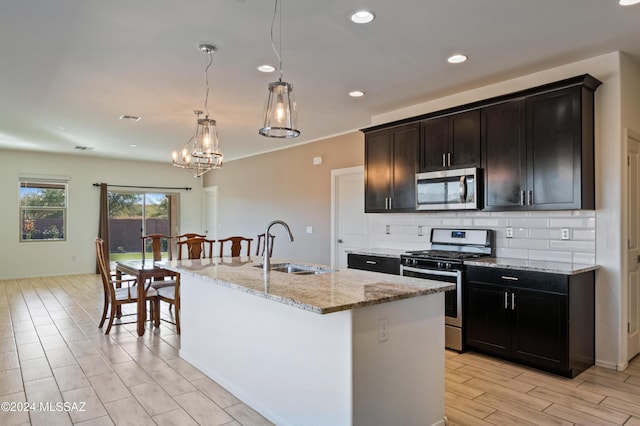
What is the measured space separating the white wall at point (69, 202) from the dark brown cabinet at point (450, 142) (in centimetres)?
767

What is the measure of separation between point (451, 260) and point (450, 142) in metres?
1.28

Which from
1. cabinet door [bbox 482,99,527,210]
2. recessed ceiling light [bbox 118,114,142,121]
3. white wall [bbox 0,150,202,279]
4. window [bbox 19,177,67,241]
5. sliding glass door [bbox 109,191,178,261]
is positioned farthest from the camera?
sliding glass door [bbox 109,191,178,261]

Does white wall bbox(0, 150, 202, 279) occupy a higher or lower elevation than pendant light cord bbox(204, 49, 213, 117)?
lower

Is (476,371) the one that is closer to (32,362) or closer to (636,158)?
(636,158)

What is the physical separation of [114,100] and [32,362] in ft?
9.47

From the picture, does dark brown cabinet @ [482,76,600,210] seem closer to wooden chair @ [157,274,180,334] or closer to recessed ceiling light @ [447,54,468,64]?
recessed ceiling light @ [447,54,468,64]

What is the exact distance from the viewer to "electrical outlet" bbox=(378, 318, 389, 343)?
6.95 feet

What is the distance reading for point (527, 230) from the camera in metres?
3.92

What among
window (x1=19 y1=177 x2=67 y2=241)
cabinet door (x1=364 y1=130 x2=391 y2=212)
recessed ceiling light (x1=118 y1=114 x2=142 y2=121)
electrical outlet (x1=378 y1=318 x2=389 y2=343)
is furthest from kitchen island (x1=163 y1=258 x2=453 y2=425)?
window (x1=19 y1=177 x2=67 y2=241)

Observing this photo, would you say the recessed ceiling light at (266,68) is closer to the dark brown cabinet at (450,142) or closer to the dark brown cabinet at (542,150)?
the dark brown cabinet at (450,142)

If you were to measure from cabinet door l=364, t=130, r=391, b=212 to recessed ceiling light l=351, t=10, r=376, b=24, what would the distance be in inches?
86.1

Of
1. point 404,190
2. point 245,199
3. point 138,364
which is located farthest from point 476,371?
point 245,199

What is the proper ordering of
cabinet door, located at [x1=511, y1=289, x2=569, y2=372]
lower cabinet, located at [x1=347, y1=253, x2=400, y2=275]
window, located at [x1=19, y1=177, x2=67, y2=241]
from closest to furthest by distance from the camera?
1. cabinet door, located at [x1=511, y1=289, x2=569, y2=372]
2. lower cabinet, located at [x1=347, y1=253, x2=400, y2=275]
3. window, located at [x1=19, y1=177, x2=67, y2=241]

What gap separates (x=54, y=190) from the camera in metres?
8.90
